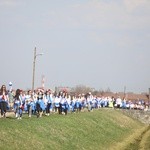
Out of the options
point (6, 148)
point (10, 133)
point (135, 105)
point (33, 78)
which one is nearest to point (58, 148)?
point (10, 133)

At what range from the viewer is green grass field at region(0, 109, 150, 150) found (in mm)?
27219

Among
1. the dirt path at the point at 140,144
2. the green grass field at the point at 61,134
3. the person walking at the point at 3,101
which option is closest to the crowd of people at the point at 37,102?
the person walking at the point at 3,101

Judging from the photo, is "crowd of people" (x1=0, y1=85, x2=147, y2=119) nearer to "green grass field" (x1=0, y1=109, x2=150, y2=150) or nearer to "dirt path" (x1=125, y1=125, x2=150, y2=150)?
"green grass field" (x1=0, y1=109, x2=150, y2=150)

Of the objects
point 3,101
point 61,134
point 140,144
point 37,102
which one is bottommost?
Result: point 140,144

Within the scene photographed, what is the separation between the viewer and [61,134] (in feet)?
113

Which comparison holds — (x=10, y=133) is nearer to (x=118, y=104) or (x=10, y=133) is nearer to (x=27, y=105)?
(x=27, y=105)

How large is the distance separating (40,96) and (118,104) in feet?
137

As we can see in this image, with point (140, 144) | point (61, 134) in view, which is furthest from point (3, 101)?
point (140, 144)

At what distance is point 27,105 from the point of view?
3862cm

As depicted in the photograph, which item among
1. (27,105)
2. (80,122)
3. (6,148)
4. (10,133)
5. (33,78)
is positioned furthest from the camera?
(33,78)

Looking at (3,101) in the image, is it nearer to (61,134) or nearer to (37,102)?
(61,134)

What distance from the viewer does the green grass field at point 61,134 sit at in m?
27.2

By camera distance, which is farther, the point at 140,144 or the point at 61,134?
the point at 140,144

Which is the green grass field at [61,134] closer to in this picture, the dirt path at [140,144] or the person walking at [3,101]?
the dirt path at [140,144]
